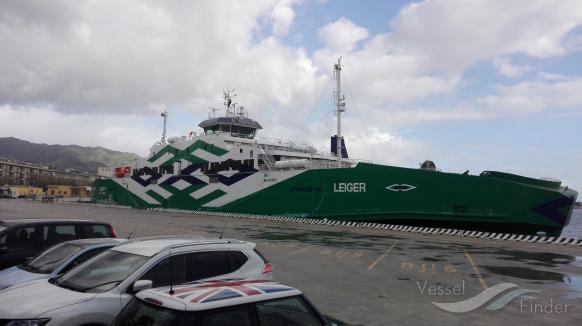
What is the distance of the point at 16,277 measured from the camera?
6629 millimetres

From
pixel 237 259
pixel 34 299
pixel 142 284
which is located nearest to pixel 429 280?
pixel 237 259

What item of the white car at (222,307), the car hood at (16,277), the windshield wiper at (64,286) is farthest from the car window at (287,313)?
the car hood at (16,277)

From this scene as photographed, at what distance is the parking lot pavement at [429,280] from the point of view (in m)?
7.65

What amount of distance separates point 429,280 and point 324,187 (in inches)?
754

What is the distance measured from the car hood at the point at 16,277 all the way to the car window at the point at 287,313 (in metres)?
4.47

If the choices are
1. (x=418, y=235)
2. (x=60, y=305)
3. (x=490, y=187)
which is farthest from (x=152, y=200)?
(x=60, y=305)

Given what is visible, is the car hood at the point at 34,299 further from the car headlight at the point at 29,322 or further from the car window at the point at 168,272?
the car window at the point at 168,272

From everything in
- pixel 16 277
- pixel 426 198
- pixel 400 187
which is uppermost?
pixel 400 187

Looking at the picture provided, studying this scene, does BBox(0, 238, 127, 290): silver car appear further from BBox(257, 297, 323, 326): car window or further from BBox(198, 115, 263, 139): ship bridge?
BBox(198, 115, 263, 139): ship bridge

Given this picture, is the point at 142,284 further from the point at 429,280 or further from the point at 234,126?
the point at 234,126

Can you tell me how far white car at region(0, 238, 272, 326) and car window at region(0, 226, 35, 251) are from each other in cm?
384

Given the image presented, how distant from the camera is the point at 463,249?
60.0 feet

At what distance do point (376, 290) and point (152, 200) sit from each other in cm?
4281

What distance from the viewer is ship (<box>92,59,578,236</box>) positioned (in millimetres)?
23688
